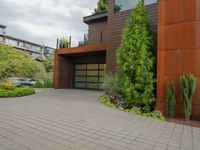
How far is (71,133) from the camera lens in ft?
13.3

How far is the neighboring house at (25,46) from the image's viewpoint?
4487 cm

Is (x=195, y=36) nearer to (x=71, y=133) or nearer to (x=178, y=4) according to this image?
(x=178, y=4)

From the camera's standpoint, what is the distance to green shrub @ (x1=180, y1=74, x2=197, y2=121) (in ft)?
18.4

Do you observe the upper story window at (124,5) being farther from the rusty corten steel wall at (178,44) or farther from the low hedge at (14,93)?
the low hedge at (14,93)

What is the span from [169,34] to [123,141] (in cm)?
447

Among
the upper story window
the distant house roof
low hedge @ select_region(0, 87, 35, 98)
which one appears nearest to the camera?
low hedge @ select_region(0, 87, 35, 98)

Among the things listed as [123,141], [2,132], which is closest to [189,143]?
[123,141]

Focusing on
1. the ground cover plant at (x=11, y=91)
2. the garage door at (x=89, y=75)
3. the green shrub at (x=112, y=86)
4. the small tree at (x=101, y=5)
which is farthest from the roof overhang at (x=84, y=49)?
the small tree at (x=101, y=5)

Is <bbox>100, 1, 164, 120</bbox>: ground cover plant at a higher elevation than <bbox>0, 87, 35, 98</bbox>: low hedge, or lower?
higher

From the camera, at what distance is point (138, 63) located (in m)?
7.11

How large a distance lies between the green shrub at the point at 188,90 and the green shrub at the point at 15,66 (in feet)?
62.1

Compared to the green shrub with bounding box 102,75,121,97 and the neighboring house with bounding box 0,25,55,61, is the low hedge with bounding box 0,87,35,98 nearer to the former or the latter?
the green shrub with bounding box 102,75,121,97

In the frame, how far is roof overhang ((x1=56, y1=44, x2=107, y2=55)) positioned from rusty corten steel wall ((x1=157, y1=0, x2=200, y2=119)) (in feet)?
20.1

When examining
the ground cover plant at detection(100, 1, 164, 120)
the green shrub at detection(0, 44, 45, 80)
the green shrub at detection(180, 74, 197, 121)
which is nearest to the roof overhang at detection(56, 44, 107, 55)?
the ground cover plant at detection(100, 1, 164, 120)
